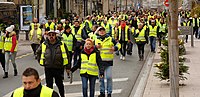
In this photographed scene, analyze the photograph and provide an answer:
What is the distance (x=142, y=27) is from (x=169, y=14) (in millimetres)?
12924

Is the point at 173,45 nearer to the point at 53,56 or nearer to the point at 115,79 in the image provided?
the point at 53,56

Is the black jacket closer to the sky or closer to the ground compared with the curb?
closer to the sky

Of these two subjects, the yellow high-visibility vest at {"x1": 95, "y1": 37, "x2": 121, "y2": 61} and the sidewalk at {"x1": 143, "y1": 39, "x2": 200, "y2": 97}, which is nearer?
the sidewalk at {"x1": 143, "y1": 39, "x2": 200, "y2": 97}

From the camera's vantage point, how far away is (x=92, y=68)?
10.6m

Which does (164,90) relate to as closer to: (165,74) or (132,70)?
(165,74)

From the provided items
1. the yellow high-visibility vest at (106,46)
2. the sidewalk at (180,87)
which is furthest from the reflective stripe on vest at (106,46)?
the sidewalk at (180,87)

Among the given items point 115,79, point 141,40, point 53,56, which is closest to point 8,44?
point 115,79

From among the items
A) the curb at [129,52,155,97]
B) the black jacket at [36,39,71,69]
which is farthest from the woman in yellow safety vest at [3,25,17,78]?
the black jacket at [36,39,71,69]

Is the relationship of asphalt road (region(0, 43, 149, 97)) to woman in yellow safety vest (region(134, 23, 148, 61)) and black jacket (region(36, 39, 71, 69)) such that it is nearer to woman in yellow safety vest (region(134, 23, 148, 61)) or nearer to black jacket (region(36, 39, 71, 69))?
woman in yellow safety vest (region(134, 23, 148, 61))

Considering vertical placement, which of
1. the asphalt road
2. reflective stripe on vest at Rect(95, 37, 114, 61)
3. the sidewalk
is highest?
reflective stripe on vest at Rect(95, 37, 114, 61)

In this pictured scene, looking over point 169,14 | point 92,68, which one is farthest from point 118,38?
point 169,14

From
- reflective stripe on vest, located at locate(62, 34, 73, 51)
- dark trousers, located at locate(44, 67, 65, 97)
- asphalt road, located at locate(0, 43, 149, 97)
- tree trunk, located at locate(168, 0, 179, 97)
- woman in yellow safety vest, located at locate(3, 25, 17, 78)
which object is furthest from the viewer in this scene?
reflective stripe on vest, located at locate(62, 34, 73, 51)

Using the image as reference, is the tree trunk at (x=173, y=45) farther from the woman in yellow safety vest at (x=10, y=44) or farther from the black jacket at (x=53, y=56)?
the woman in yellow safety vest at (x=10, y=44)

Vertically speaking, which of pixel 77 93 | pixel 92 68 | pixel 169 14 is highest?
pixel 169 14
